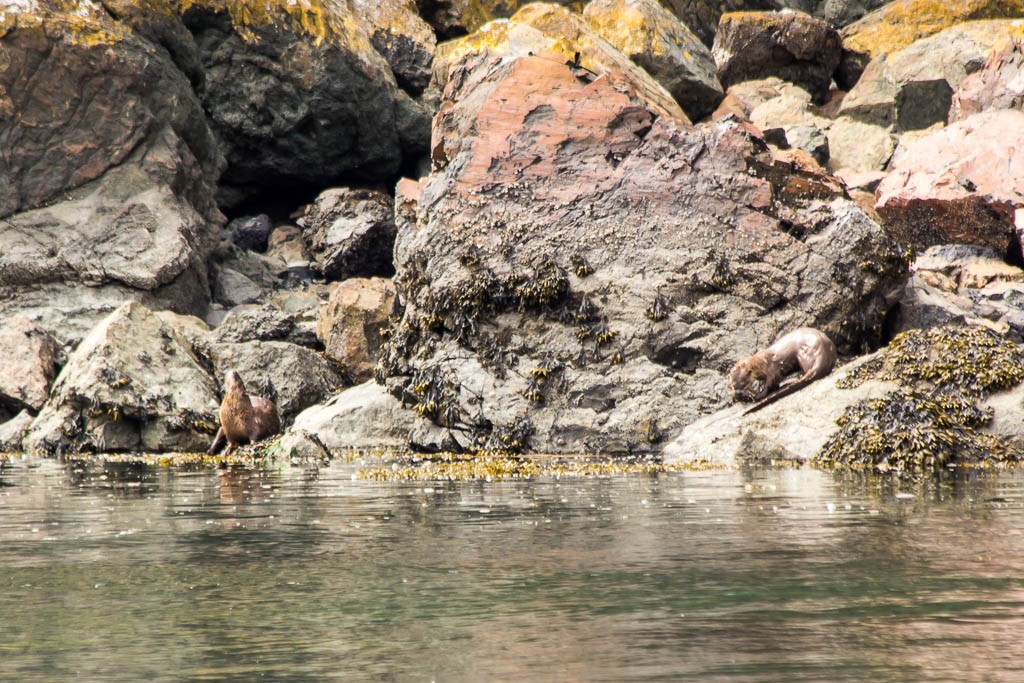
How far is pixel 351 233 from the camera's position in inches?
1142

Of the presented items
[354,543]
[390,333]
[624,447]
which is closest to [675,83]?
[390,333]

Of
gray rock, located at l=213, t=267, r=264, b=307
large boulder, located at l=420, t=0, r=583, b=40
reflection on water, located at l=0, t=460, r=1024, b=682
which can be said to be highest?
large boulder, located at l=420, t=0, r=583, b=40

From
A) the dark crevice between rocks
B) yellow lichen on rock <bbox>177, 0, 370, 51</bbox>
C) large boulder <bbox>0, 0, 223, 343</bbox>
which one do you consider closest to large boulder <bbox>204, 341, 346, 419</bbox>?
large boulder <bbox>0, 0, 223, 343</bbox>

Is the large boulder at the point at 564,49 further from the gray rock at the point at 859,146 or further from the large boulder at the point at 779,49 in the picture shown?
the large boulder at the point at 779,49

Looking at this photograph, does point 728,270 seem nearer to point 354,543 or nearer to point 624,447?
point 624,447

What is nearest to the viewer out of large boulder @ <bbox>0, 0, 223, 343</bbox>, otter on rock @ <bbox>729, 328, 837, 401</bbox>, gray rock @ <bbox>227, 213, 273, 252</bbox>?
otter on rock @ <bbox>729, 328, 837, 401</bbox>

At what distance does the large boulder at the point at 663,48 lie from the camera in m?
29.6

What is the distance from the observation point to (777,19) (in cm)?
3503

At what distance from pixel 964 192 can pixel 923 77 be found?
10.3 m

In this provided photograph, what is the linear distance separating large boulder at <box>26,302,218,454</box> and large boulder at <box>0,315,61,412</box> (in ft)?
3.92

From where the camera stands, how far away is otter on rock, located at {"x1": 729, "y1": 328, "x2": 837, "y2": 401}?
503 inches

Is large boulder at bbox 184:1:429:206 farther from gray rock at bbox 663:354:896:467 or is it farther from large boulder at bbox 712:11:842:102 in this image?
gray rock at bbox 663:354:896:467

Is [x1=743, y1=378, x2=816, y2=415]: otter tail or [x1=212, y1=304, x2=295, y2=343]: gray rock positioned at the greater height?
[x1=212, y1=304, x2=295, y2=343]: gray rock

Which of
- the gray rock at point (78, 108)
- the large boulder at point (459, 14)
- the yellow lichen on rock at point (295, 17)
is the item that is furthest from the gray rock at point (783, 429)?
the large boulder at point (459, 14)
